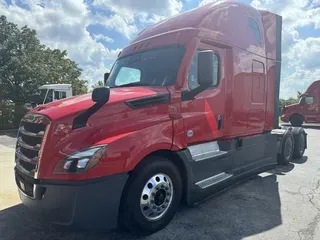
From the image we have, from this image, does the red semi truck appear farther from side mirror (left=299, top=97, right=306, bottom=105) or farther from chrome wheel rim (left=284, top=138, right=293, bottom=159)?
chrome wheel rim (left=284, top=138, right=293, bottom=159)

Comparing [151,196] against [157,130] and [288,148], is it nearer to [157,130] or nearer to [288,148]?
[157,130]

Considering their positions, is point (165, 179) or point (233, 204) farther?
point (233, 204)

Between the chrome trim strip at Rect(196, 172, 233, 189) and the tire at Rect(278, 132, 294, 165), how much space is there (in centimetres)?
318

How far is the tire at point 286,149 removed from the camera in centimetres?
731

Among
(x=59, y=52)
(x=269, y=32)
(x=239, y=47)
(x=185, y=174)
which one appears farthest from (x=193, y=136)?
(x=59, y=52)

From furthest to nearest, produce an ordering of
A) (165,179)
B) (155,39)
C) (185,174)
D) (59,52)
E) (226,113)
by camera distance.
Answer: (59,52), (226,113), (155,39), (185,174), (165,179)

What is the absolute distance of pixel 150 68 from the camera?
4242 millimetres

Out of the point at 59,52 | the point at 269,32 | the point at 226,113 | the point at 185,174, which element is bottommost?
the point at 185,174

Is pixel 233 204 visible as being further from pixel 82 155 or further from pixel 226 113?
pixel 82 155

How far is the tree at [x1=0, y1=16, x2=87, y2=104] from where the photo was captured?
20.5m

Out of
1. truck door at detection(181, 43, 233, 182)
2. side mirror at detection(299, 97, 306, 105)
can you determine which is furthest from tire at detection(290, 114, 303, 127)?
truck door at detection(181, 43, 233, 182)

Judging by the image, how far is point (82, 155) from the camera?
295 cm

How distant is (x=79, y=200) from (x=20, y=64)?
→ 2074 centimetres

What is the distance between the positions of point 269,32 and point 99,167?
16.6 ft
